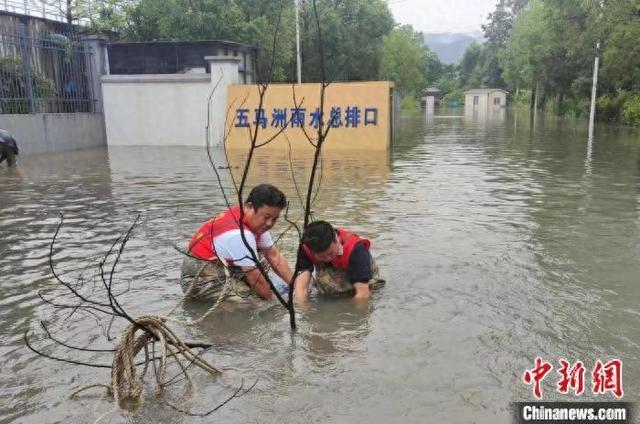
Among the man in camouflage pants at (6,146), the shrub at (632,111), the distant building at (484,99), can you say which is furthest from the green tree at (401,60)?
the man in camouflage pants at (6,146)

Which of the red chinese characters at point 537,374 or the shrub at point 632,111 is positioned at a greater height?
the shrub at point 632,111

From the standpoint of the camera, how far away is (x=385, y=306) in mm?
4789

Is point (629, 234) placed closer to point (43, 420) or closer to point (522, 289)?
point (522, 289)

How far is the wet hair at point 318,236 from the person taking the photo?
14.4ft

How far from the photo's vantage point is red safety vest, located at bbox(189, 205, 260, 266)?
4.50 metres

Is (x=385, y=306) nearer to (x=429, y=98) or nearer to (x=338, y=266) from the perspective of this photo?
(x=338, y=266)

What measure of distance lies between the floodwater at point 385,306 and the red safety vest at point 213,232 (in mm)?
460

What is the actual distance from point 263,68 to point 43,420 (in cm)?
2296

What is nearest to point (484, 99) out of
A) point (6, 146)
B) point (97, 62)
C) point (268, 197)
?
point (97, 62)

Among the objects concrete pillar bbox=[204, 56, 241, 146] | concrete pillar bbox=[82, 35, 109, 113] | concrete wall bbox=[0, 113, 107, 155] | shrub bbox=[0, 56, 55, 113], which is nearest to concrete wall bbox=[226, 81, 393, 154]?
concrete pillar bbox=[204, 56, 241, 146]

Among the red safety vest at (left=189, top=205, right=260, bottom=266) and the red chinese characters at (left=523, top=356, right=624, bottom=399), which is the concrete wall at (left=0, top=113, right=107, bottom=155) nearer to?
the red safety vest at (left=189, top=205, right=260, bottom=266)

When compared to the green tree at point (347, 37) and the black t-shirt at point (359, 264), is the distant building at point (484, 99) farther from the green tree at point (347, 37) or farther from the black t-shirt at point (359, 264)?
the black t-shirt at point (359, 264)

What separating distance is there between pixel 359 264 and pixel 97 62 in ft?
54.1

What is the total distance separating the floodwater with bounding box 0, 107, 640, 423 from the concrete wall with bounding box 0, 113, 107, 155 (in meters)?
6.27
